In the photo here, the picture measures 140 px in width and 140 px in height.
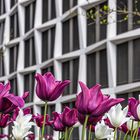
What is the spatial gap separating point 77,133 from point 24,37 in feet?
34.4

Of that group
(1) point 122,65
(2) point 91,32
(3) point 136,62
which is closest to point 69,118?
(3) point 136,62

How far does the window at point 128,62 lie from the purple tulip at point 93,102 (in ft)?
74.8

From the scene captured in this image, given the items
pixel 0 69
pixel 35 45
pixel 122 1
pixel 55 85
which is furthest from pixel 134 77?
pixel 55 85

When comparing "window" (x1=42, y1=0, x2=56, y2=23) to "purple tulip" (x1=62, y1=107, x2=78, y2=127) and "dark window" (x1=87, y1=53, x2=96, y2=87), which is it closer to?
"dark window" (x1=87, y1=53, x2=96, y2=87)

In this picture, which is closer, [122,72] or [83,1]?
[122,72]

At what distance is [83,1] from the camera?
3031 cm

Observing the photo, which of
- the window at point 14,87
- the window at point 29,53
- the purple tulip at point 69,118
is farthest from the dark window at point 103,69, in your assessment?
the purple tulip at point 69,118

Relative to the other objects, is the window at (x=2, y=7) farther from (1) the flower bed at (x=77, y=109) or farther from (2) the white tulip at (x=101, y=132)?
(2) the white tulip at (x=101, y=132)

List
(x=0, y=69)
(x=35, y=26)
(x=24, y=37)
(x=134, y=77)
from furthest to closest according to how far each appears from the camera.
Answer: (x=0, y=69) → (x=24, y=37) → (x=35, y=26) → (x=134, y=77)

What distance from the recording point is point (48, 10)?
116 feet

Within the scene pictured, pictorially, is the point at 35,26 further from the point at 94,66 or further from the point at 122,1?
the point at 122,1

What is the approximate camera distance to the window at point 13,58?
40.7 meters

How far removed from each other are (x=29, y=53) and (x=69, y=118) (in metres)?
35.1

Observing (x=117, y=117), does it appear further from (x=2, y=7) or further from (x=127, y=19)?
(x=2, y=7)
